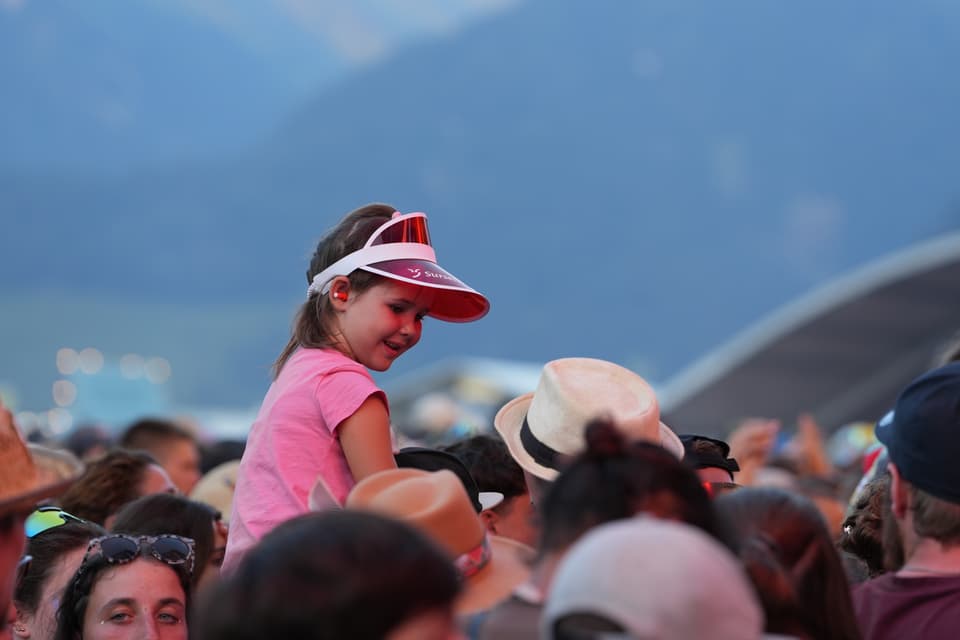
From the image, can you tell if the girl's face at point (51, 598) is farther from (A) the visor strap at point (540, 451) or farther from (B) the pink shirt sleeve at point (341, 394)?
(A) the visor strap at point (540, 451)

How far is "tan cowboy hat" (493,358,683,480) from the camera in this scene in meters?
3.07

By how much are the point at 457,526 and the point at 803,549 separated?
0.70m

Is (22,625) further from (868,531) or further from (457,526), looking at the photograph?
(868,531)

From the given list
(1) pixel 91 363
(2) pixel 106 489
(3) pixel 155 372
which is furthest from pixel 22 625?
(3) pixel 155 372

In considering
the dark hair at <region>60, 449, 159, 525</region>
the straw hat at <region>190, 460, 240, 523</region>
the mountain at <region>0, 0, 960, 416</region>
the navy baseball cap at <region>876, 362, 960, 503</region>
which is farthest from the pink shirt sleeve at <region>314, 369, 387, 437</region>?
the mountain at <region>0, 0, 960, 416</region>

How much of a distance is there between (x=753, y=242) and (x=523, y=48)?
91.2 ft

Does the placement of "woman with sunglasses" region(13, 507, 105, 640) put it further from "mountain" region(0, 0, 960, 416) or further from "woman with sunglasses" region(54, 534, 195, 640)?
"mountain" region(0, 0, 960, 416)

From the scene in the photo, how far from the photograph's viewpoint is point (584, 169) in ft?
367

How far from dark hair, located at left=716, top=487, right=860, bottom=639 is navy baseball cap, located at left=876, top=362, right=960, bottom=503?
0.71 feet

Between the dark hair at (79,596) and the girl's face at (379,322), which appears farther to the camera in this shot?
the dark hair at (79,596)

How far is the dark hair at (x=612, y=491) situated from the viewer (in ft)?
6.34

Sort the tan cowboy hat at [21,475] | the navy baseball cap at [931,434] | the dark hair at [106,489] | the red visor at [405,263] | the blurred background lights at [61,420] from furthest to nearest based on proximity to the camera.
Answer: the blurred background lights at [61,420] < the dark hair at [106,489] < the red visor at [405,263] < the navy baseball cap at [931,434] < the tan cowboy hat at [21,475]

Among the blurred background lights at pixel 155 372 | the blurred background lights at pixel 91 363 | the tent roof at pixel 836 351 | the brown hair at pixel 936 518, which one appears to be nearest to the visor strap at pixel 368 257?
the brown hair at pixel 936 518

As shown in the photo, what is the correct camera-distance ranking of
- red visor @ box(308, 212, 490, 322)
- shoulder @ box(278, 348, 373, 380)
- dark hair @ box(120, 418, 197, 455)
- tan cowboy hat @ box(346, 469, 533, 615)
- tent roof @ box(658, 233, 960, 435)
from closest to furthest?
1. tan cowboy hat @ box(346, 469, 533, 615)
2. shoulder @ box(278, 348, 373, 380)
3. red visor @ box(308, 212, 490, 322)
4. dark hair @ box(120, 418, 197, 455)
5. tent roof @ box(658, 233, 960, 435)
